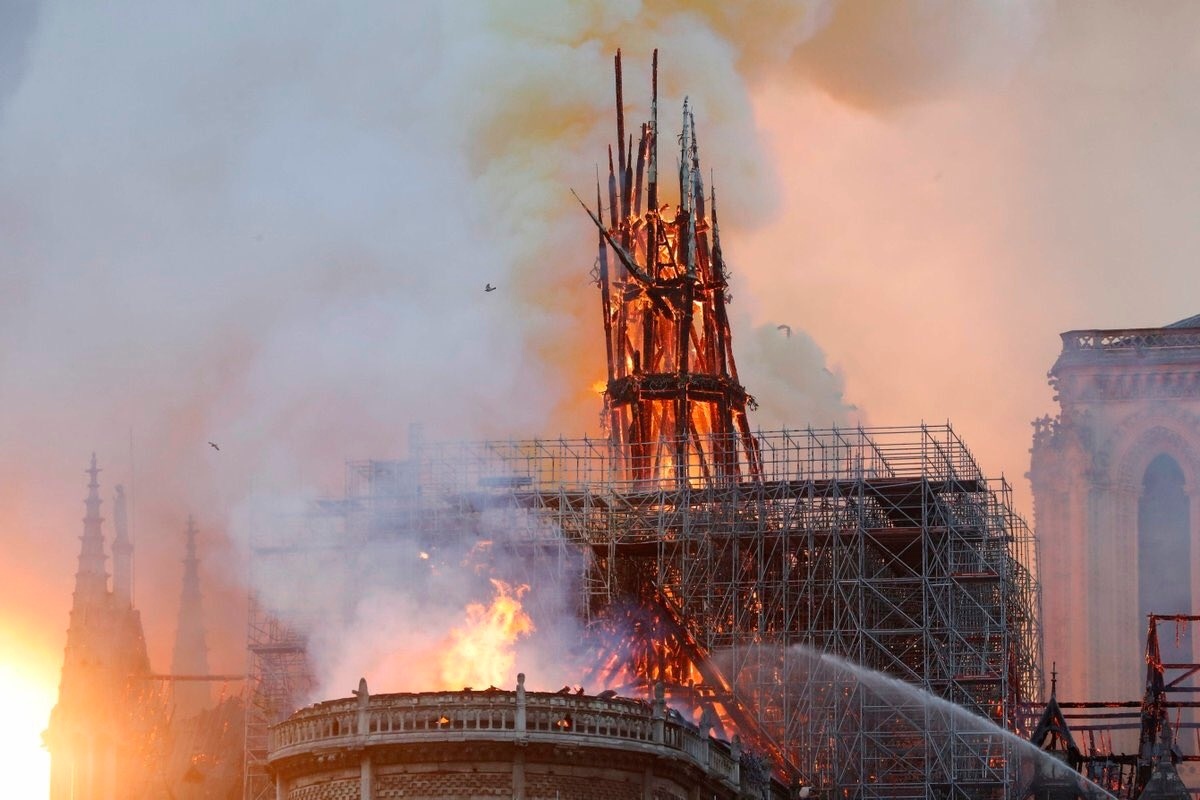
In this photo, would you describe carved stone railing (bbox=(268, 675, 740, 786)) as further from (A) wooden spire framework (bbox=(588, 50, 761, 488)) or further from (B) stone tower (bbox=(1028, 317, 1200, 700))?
(B) stone tower (bbox=(1028, 317, 1200, 700))

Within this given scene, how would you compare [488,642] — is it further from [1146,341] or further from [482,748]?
[1146,341]

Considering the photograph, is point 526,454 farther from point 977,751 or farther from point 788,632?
point 977,751

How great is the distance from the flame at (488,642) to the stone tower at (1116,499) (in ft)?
90.3

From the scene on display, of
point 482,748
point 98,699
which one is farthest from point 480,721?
point 98,699

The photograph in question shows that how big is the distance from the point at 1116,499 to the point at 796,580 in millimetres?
22621

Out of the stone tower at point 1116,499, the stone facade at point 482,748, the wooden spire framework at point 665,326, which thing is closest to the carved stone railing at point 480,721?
the stone facade at point 482,748

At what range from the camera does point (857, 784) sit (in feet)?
346

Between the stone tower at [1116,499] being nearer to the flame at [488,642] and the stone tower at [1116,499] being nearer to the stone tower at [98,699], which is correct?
the flame at [488,642]

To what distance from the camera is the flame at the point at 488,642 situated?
104 m

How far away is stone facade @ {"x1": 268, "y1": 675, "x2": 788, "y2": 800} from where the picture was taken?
85.2 metres

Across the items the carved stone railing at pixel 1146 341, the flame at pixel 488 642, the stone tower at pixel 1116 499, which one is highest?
the carved stone railing at pixel 1146 341

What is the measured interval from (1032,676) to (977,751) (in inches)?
492

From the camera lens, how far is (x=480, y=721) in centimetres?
8538

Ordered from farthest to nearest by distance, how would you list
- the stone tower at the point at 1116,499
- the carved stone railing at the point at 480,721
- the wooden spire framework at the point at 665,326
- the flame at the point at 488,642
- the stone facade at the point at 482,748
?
the stone tower at the point at 1116,499 → the wooden spire framework at the point at 665,326 → the flame at the point at 488,642 → the carved stone railing at the point at 480,721 → the stone facade at the point at 482,748
